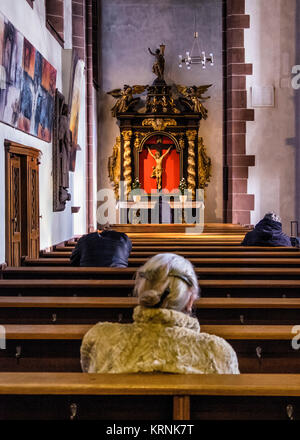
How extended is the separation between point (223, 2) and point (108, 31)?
3.40 metres

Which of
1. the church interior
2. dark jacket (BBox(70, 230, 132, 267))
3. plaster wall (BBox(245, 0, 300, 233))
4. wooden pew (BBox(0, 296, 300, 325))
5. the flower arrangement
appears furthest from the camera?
the flower arrangement

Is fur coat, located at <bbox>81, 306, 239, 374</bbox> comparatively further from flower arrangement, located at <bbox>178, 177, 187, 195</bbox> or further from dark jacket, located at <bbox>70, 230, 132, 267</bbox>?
flower arrangement, located at <bbox>178, 177, 187, 195</bbox>

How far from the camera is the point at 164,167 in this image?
16047 millimetres

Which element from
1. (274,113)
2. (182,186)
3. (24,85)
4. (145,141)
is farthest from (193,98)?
(24,85)

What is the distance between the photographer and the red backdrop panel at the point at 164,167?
16016 millimetres

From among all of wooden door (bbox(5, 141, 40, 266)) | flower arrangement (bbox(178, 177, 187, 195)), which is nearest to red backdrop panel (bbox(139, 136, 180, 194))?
flower arrangement (bbox(178, 177, 187, 195))

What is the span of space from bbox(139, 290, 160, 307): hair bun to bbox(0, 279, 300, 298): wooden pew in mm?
2025

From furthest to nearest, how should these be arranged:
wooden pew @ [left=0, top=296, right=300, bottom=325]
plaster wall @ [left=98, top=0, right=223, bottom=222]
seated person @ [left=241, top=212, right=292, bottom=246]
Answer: plaster wall @ [left=98, top=0, right=223, bottom=222]
seated person @ [left=241, top=212, right=292, bottom=246]
wooden pew @ [left=0, top=296, right=300, bottom=325]

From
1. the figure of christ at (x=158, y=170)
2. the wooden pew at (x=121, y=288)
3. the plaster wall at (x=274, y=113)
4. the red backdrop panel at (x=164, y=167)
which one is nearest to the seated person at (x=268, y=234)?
the wooden pew at (x=121, y=288)

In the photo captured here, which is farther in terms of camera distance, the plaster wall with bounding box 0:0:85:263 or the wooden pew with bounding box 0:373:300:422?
the plaster wall with bounding box 0:0:85:263

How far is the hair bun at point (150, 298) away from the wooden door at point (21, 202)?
5.74 metres

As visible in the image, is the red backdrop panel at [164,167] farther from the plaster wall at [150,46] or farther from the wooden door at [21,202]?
the wooden door at [21,202]

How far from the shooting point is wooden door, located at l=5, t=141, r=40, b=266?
7.44 meters

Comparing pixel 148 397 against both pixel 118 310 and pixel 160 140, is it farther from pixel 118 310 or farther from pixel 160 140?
pixel 160 140
